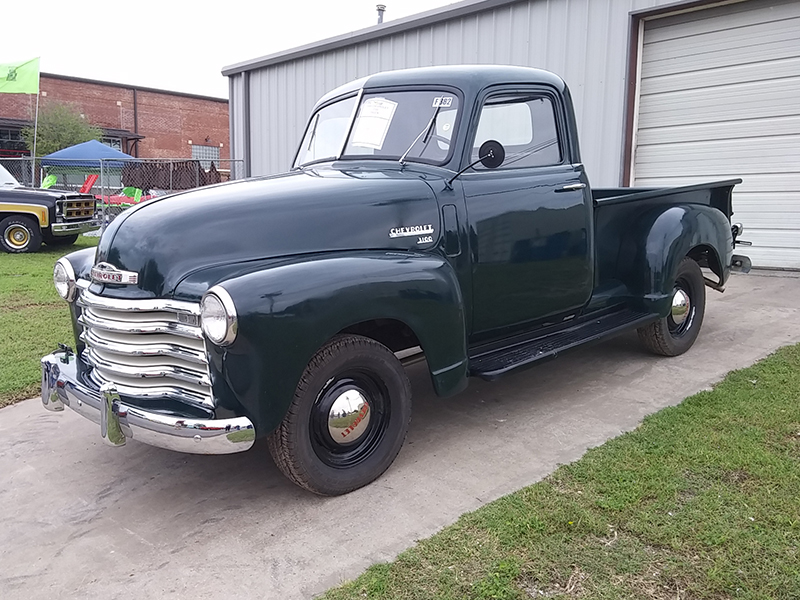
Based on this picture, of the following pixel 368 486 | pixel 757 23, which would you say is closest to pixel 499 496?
pixel 368 486

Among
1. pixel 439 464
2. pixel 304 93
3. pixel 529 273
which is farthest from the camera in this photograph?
pixel 304 93

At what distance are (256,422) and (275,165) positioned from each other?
39.9ft

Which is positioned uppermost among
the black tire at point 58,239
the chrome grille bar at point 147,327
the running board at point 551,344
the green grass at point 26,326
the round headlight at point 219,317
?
the round headlight at point 219,317

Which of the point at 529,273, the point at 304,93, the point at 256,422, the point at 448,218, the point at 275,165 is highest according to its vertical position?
the point at 304,93

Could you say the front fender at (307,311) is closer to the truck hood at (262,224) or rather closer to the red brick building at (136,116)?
the truck hood at (262,224)

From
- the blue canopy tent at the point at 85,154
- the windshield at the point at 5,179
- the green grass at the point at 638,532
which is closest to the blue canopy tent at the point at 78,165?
the blue canopy tent at the point at 85,154

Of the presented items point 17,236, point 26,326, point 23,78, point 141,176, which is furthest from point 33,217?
point 141,176

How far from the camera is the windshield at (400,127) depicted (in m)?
3.90

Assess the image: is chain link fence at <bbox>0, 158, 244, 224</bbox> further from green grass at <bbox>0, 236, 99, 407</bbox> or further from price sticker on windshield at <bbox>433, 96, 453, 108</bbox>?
price sticker on windshield at <bbox>433, 96, 453, 108</bbox>

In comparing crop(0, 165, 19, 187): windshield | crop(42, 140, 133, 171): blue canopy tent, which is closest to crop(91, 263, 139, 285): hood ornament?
crop(0, 165, 19, 187): windshield

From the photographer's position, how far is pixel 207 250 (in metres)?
2.97

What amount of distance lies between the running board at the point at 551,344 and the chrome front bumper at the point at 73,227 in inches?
416

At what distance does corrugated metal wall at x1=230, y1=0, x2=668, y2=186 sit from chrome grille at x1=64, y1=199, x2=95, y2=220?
501cm

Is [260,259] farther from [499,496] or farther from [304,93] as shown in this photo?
[304,93]
